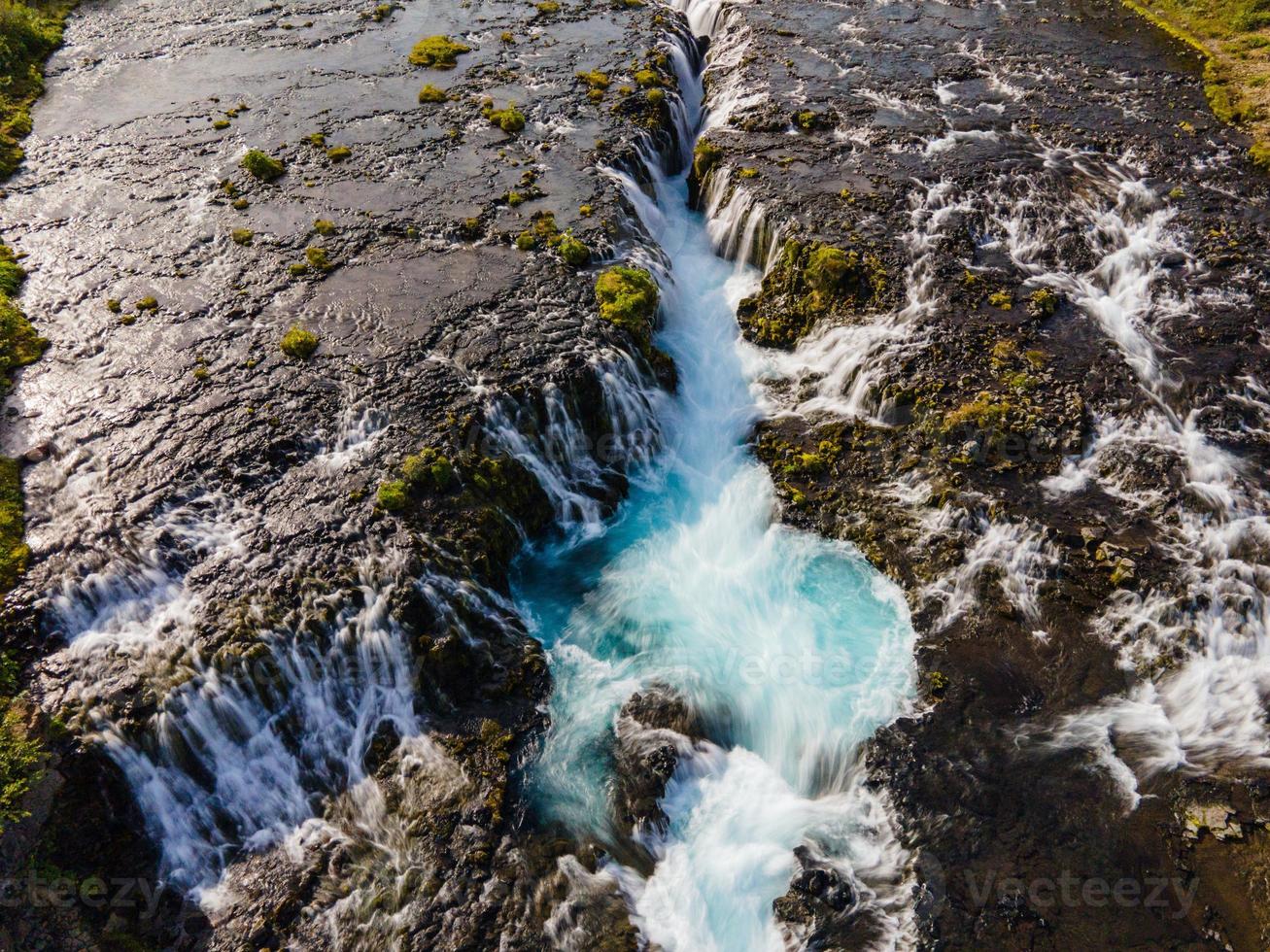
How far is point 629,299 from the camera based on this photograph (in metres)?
24.9

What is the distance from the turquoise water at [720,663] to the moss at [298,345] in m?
9.65

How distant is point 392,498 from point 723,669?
978 centimetres

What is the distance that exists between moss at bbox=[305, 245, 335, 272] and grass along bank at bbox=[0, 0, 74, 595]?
8.46 m

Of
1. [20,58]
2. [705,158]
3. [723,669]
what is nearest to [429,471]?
[723,669]

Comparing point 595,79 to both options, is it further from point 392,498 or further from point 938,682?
point 938,682

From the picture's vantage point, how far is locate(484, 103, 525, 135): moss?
32.5 metres

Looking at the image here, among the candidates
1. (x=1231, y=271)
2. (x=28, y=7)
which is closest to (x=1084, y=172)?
(x=1231, y=271)

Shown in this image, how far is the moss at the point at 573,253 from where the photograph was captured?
1032 inches

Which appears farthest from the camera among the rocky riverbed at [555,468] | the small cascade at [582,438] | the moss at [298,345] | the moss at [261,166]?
the moss at [261,166]

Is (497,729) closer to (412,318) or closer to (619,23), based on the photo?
(412,318)

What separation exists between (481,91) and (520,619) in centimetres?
2766
